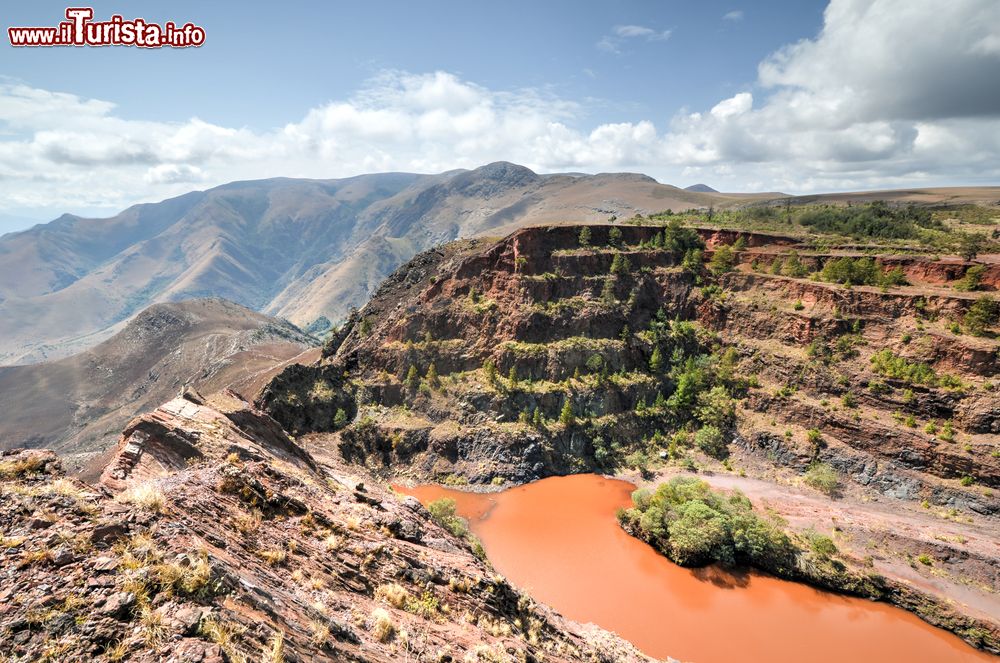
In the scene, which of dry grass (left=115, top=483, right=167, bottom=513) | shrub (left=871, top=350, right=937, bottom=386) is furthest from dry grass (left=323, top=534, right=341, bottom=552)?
shrub (left=871, top=350, right=937, bottom=386)

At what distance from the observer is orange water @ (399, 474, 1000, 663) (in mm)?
26609

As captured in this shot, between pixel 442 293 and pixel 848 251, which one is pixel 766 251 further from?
pixel 442 293

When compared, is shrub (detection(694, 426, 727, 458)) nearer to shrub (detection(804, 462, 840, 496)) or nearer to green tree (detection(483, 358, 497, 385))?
shrub (detection(804, 462, 840, 496))

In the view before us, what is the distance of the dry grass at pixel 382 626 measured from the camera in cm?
1097

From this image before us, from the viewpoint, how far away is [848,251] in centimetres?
5425

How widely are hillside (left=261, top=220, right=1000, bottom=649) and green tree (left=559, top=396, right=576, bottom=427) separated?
246 millimetres

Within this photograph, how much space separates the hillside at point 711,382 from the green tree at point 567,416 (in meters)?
0.25

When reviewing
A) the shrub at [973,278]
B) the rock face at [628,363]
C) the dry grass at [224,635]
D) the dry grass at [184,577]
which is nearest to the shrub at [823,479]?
the rock face at [628,363]

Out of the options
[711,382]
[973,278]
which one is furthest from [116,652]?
[973,278]

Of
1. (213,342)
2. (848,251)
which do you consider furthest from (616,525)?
(213,342)

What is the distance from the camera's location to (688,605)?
29.9 meters

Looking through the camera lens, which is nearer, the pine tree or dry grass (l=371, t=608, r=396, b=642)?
dry grass (l=371, t=608, r=396, b=642)

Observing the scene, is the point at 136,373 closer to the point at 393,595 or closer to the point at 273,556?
the point at 273,556

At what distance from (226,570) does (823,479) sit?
4598 cm
